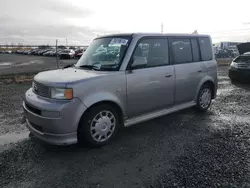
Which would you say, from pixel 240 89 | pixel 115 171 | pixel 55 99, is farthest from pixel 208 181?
pixel 240 89

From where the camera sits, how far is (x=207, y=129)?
440 centimetres

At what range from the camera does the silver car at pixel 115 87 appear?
319 centimetres

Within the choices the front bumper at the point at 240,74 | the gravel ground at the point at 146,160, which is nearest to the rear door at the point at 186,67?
the gravel ground at the point at 146,160

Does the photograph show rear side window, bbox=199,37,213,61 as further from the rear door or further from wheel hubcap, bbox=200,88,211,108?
wheel hubcap, bbox=200,88,211,108

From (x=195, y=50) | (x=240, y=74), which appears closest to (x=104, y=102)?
(x=195, y=50)

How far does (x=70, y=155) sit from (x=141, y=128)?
1.66 m

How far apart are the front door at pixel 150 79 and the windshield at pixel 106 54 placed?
264mm

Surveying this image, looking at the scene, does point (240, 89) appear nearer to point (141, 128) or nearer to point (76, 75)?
point (141, 128)

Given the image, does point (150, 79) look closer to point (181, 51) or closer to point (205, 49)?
point (181, 51)

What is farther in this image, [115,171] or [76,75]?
[76,75]

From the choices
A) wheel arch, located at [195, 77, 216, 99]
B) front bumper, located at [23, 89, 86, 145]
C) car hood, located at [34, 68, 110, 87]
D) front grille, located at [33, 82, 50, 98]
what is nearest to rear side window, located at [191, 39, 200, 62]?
wheel arch, located at [195, 77, 216, 99]

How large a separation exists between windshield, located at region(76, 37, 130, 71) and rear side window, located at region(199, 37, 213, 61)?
225 centimetres

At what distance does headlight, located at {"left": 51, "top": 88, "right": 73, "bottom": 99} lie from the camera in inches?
123

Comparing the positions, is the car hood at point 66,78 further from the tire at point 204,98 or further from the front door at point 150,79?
the tire at point 204,98
